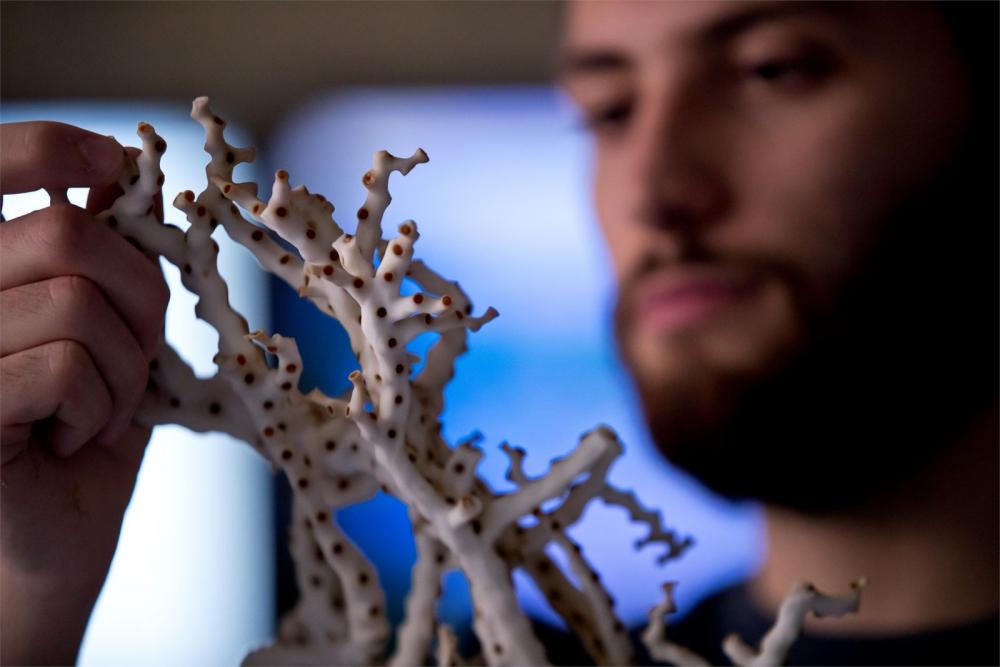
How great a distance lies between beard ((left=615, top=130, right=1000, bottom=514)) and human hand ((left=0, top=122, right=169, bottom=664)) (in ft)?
2.61

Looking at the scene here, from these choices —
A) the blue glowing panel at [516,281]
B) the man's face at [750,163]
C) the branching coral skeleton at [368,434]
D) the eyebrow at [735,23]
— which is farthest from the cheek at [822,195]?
the branching coral skeleton at [368,434]

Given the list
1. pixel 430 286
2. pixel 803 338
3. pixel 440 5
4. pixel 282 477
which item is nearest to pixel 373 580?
pixel 430 286

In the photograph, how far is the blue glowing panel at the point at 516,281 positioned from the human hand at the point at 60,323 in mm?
807

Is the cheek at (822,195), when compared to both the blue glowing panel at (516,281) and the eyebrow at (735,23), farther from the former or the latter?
the blue glowing panel at (516,281)

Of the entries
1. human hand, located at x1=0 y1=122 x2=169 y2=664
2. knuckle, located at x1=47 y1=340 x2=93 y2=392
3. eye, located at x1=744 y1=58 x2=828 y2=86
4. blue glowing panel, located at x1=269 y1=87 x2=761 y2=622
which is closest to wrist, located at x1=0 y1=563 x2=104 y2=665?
human hand, located at x1=0 y1=122 x2=169 y2=664

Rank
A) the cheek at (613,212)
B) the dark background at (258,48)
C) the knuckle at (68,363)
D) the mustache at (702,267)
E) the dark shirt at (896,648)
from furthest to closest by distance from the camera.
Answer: the dark background at (258,48), the cheek at (613,212), the mustache at (702,267), the dark shirt at (896,648), the knuckle at (68,363)

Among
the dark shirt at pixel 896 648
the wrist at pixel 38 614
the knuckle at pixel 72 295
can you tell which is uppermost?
the knuckle at pixel 72 295

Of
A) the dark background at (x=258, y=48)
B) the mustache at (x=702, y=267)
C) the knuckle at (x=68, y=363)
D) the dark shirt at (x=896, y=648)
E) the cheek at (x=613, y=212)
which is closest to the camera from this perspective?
the knuckle at (x=68, y=363)

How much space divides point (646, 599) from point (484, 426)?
35cm

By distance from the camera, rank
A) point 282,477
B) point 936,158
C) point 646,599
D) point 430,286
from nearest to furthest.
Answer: point 430,286 → point 936,158 → point 646,599 → point 282,477

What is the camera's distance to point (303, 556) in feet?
1.77

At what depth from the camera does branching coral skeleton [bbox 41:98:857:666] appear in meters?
0.44

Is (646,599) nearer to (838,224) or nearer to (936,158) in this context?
(838,224)

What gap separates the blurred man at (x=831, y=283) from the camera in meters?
0.99
